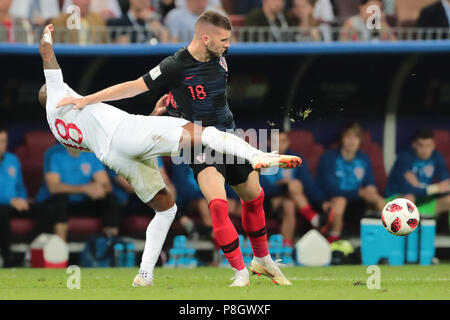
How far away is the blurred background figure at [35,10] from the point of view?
38.2ft

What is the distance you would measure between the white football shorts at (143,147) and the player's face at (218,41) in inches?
22.7

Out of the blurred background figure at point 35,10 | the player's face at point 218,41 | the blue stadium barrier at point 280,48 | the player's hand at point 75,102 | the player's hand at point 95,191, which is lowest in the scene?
the player's hand at point 95,191

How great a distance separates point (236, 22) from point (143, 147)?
4.81 m

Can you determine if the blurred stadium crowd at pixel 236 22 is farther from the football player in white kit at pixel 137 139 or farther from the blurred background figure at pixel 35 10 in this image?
the football player in white kit at pixel 137 139

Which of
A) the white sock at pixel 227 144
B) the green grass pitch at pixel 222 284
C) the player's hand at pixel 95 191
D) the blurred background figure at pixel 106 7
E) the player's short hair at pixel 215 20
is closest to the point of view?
the green grass pitch at pixel 222 284

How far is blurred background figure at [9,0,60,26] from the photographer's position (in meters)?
11.7

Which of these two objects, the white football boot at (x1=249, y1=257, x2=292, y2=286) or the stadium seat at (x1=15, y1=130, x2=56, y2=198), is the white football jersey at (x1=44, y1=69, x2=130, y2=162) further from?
the stadium seat at (x1=15, y1=130, x2=56, y2=198)

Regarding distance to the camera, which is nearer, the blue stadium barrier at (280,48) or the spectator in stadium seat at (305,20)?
the blue stadium barrier at (280,48)

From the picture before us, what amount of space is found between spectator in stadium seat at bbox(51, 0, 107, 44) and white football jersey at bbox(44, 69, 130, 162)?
10.6ft

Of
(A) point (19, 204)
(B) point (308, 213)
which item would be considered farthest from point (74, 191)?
(B) point (308, 213)

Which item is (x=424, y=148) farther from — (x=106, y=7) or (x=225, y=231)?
(x=225, y=231)

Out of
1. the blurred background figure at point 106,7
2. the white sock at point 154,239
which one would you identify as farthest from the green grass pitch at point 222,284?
the blurred background figure at point 106,7

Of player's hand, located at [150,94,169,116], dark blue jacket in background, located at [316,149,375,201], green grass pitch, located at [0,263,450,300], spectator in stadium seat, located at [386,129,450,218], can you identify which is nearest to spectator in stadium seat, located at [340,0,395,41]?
spectator in stadium seat, located at [386,129,450,218]

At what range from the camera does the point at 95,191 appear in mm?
11578
